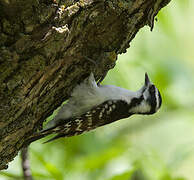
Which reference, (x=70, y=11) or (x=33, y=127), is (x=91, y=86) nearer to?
(x=33, y=127)

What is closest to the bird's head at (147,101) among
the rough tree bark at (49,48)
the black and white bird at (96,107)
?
the black and white bird at (96,107)

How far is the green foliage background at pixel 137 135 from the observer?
15.4ft

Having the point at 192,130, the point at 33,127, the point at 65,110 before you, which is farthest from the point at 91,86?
the point at 192,130

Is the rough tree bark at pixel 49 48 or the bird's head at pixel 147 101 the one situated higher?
the bird's head at pixel 147 101

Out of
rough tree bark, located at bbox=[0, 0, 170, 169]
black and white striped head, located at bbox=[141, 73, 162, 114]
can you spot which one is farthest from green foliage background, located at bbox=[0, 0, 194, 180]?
rough tree bark, located at bbox=[0, 0, 170, 169]

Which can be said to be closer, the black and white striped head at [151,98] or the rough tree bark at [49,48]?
the rough tree bark at [49,48]

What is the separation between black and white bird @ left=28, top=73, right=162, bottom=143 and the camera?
14.1 feet

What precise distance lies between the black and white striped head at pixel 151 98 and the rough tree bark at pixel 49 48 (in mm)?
1170

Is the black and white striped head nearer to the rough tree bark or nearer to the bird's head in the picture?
the bird's head

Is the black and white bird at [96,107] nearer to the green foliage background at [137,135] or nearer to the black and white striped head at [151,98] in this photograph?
the black and white striped head at [151,98]

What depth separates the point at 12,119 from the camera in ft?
10.2

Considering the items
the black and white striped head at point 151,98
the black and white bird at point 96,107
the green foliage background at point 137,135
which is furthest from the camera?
the black and white striped head at point 151,98

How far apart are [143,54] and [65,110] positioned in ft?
5.73

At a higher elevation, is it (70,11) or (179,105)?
(179,105)
